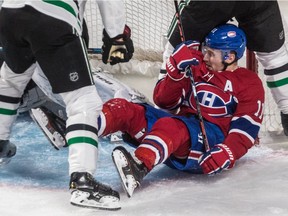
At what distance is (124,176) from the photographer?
2164mm

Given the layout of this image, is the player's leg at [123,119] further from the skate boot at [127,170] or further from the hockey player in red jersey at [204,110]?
the skate boot at [127,170]

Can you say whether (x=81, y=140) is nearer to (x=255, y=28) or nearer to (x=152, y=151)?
(x=152, y=151)

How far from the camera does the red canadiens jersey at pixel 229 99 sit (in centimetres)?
243

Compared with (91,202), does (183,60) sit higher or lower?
higher

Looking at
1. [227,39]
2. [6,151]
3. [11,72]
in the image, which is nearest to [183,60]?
[227,39]

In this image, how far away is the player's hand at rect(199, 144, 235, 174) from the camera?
7.59ft

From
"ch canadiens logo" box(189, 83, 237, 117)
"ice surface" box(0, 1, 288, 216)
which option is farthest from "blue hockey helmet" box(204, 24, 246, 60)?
"ice surface" box(0, 1, 288, 216)

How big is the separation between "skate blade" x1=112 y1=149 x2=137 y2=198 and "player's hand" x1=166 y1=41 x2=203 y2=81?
1.20 feet

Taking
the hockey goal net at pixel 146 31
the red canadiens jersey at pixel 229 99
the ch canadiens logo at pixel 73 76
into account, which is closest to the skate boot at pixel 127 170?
the ch canadiens logo at pixel 73 76

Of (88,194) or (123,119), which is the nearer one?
(88,194)

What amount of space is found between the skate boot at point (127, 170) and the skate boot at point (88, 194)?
7 centimetres

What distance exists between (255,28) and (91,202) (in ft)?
2.84

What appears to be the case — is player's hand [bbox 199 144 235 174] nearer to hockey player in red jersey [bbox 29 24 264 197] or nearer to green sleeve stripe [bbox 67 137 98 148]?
hockey player in red jersey [bbox 29 24 264 197]

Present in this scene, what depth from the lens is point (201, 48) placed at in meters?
2.54
